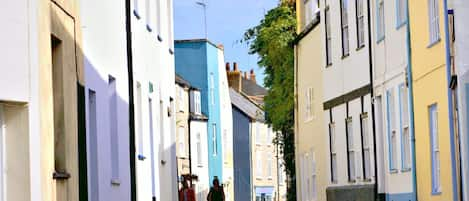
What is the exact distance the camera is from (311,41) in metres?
38.1

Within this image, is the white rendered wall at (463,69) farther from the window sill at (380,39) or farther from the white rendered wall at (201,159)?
the white rendered wall at (201,159)

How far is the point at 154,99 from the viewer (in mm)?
26938

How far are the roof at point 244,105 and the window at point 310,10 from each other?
121ft

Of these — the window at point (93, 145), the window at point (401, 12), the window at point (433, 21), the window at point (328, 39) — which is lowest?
the window at point (93, 145)

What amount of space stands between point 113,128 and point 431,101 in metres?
6.16

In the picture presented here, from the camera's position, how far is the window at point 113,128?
66.6 ft

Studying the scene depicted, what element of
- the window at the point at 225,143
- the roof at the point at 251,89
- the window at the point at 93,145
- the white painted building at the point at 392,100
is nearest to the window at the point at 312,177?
the white painted building at the point at 392,100

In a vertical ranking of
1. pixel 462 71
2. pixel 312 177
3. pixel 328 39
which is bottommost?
pixel 312 177

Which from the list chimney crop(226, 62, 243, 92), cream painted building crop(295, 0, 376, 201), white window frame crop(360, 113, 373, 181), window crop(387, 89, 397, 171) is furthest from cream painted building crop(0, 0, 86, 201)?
chimney crop(226, 62, 243, 92)

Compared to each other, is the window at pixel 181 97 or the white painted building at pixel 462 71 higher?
the window at pixel 181 97

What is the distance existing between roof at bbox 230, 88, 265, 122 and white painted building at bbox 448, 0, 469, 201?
190 ft

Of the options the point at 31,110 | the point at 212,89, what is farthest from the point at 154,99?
the point at 212,89

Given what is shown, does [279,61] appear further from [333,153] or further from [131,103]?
[131,103]

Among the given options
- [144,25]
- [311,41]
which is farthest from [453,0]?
[311,41]
